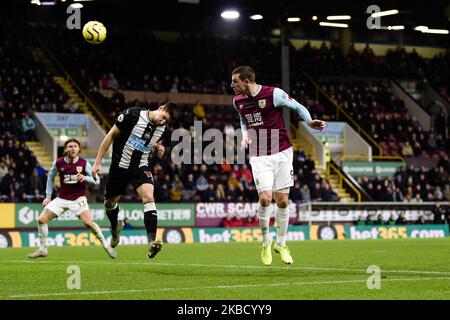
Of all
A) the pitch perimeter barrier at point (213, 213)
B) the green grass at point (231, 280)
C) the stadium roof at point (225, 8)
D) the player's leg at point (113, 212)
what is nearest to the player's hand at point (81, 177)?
the player's leg at point (113, 212)

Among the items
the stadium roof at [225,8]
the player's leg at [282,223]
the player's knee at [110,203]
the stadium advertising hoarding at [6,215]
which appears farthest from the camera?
the stadium roof at [225,8]

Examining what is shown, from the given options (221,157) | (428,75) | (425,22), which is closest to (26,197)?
(221,157)

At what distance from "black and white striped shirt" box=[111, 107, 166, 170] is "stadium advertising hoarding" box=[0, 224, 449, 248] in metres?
14.0

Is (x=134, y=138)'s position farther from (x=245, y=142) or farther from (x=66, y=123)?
(x=66, y=123)

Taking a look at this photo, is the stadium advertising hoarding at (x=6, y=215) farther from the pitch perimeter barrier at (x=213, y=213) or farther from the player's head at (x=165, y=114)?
the player's head at (x=165, y=114)

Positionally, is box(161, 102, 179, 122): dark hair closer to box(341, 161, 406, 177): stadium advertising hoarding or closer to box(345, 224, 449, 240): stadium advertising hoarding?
box(345, 224, 449, 240): stadium advertising hoarding

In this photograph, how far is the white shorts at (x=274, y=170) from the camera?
12883mm

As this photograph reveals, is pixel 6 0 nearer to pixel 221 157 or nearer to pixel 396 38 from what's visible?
pixel 221 157

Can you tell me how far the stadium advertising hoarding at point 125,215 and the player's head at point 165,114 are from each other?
54.3 feet

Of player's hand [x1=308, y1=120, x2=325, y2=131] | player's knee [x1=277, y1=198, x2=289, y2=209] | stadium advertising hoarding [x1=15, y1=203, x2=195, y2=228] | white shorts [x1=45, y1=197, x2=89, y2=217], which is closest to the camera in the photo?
player's hand [x1=308, y1=120, x2=325, y2=131]

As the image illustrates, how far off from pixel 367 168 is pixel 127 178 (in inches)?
1124

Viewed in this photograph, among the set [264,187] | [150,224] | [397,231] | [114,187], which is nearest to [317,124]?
[264,187]

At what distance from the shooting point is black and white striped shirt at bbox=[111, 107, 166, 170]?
13.6m

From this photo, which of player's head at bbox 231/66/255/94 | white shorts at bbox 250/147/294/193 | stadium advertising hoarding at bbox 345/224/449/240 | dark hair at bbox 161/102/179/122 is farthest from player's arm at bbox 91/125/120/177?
stadium advertising hoarding at bbox 345/224/449/240
